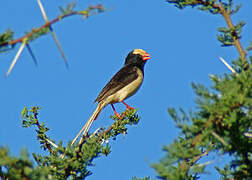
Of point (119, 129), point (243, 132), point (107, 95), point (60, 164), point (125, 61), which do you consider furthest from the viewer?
point (125, 61)

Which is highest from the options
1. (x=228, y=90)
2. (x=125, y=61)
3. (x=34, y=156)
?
(x=125, y=61)

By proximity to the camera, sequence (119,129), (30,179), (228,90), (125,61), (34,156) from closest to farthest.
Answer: (30,179)
(228,90)
(34,156)
(119,129)
(125,61)

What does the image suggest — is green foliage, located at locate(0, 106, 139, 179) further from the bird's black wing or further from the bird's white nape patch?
the bird's white nape patch

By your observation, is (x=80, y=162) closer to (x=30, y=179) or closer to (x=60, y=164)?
(x=60, y=164)

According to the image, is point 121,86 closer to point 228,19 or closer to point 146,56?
point 146,56

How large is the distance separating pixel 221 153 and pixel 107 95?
6494 mm

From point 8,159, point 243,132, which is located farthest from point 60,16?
point 243,132

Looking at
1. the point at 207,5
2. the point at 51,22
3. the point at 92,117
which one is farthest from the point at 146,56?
the point at 51,22

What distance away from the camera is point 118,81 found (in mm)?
9250

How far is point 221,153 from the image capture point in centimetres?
232

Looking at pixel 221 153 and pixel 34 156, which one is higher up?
pixel 34 156

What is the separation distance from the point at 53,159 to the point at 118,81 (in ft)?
20.1

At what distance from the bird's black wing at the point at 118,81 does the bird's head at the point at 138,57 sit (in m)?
0.70

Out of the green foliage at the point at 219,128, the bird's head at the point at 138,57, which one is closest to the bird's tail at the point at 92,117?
the bird's head at the point at 138,57
